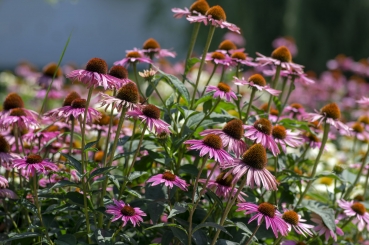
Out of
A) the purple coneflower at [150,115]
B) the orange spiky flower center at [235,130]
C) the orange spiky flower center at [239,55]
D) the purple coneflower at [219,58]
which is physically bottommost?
the purple coneflower at [150,115]

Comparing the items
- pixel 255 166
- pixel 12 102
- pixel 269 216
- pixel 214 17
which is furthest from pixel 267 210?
pixel 12 102

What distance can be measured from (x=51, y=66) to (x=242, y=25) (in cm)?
595

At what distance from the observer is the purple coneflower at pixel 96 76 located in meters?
1.23

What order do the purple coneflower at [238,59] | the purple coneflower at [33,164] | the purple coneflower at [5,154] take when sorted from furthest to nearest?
1. the purple coneflower at [238,59]
2. the purple coneflower at [5,154]
3. the purple coneflower at [33,164]

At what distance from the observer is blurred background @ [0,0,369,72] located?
7.76m

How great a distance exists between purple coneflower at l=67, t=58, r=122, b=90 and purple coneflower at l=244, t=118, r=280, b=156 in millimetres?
342

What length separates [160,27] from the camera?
34.7 ft

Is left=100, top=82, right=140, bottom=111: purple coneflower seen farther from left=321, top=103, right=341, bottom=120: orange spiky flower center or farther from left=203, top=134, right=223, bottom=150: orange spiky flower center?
left=321, top=103, right=341, bottom=120: orange spiky flower center

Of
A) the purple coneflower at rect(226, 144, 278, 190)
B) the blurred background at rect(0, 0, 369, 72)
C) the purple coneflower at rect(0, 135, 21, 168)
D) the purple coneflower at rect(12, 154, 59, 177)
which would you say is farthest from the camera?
the blurred background at rect(0, 0, 369, 72)

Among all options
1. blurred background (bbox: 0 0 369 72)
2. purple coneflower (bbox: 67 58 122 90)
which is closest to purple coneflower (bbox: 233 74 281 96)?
purple coneflower (bbox: 67 58 122 90)

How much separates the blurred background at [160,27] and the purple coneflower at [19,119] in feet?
9.67

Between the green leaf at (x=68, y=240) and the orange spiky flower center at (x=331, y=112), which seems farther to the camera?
the orange spiky flower center at (x=331, y=112)

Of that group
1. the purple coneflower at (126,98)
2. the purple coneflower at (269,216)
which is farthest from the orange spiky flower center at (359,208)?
the purple coneflower at (126,98)

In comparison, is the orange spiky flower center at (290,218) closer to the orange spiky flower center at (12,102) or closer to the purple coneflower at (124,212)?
the purple coneflower at (124,212)
